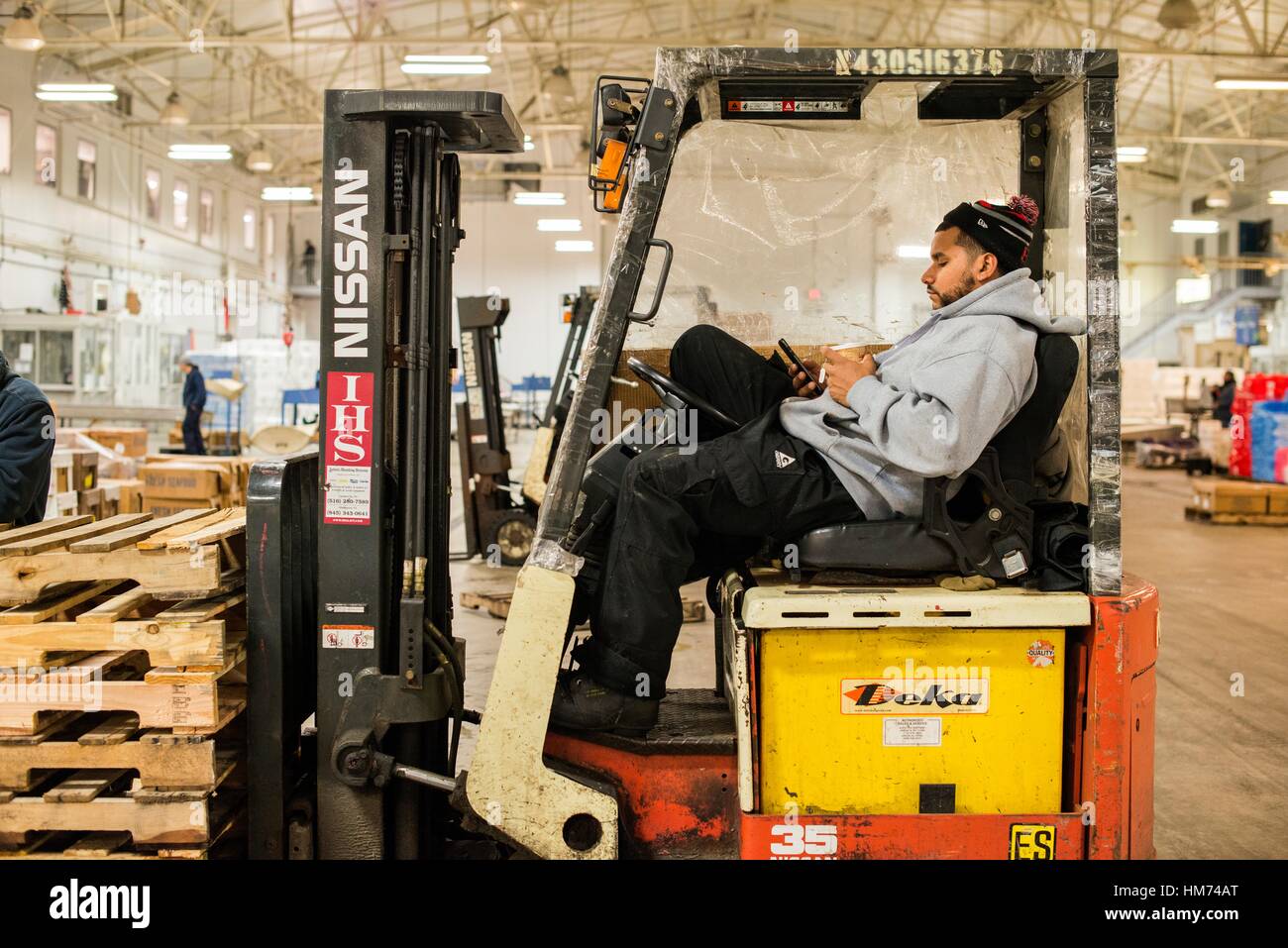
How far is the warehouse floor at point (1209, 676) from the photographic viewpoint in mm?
4035

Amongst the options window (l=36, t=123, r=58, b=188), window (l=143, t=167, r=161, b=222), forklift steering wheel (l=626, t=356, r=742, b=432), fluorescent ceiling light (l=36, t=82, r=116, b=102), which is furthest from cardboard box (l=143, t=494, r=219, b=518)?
window (l=143, t=167, r=161, b=222)

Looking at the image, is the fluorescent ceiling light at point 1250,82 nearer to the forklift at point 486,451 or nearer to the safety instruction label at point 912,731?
the forklift at point 486,451

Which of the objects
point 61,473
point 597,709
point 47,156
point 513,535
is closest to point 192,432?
point 61,473

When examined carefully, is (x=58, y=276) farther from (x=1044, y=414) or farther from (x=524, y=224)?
(x=1044, y=414)

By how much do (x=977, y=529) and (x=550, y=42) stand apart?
15.0 meters

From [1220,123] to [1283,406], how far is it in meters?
16.4

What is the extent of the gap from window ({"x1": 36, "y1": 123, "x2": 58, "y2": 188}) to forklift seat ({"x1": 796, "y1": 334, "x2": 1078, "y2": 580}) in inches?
843

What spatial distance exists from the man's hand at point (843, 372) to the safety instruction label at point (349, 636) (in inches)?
54.6

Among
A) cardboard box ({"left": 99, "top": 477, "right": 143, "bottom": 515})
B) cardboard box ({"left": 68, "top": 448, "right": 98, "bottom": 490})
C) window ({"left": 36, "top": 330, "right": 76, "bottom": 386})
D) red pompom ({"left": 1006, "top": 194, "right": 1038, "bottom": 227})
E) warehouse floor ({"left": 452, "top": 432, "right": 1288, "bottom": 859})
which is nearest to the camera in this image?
red pompom ({"left": 1006, "top": 194, "right": 1038, "bottom": 227})

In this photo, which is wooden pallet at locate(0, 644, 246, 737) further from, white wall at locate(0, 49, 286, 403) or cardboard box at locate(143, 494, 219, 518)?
white wall at locate(0, 49, 286, 403)

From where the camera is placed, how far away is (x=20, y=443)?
3.92m

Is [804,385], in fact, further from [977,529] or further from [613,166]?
[613,166]

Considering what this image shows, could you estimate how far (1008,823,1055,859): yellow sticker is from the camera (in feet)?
8.53

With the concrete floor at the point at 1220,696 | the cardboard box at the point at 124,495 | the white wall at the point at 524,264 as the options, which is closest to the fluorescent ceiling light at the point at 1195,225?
the concrete floor at the point at 1220,696
